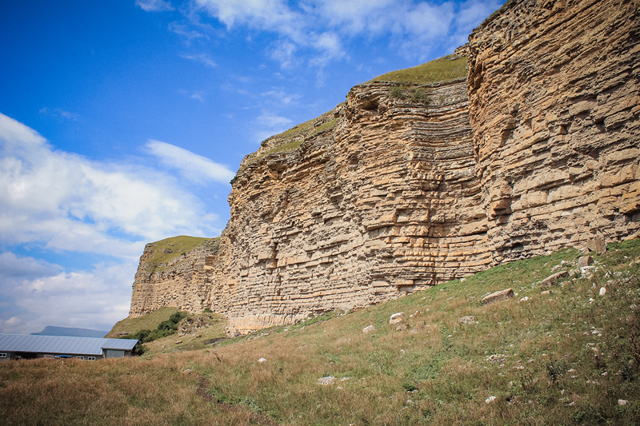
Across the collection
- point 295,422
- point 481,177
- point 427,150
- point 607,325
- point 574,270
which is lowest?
point 295,422

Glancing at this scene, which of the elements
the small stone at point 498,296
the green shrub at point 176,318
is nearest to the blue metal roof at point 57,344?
the small stone at point 498,296

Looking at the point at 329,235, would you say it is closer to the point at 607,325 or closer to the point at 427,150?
the point at 427,150

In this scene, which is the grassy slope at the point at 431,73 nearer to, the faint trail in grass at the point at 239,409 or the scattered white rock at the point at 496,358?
the scattered white rock at the point at 496,358

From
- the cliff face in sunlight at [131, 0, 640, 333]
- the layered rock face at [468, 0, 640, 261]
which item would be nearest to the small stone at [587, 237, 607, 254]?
the cliff face in sunlight at [131, 0, 640, 333]

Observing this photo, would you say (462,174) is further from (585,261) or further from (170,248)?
(170,248)

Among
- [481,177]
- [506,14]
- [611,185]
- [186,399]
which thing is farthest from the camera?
[481,177]

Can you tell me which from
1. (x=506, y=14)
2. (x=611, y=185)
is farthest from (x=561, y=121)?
(x=506, y=14)

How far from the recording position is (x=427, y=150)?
Answer: 16.4 meters

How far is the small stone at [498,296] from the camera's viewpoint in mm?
9250

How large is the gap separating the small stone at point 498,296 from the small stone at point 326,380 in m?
4.72

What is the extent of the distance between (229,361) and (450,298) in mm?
7181

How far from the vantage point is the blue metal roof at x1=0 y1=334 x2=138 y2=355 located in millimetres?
19078

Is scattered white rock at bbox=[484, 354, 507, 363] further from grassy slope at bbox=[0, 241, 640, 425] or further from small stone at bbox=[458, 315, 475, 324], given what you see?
small stone at bbox=[458, 315, 475, 324]

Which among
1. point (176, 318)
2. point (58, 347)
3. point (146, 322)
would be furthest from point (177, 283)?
point (58, 347)
